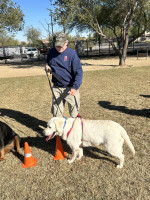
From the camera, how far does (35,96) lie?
8.49 meters

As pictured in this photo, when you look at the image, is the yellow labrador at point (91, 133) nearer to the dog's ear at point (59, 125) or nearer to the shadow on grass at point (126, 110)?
the dog's ear at point (59, 125)

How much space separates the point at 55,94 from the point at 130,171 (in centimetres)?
215

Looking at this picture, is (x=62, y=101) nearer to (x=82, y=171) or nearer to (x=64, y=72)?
(x=64, y=72)

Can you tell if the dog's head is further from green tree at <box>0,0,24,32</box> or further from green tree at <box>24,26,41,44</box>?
green tree at <box>24,26,41,44</box>

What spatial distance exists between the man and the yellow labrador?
2.07ft

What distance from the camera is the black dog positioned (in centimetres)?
365

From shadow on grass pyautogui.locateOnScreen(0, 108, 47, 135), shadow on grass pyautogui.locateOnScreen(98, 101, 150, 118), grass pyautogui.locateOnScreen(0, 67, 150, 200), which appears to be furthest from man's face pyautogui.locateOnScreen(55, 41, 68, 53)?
shadow on grass pyautogui.locateOnScreen(98, 101, 150, 118)

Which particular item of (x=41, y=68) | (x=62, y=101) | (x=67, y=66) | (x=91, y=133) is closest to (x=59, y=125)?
(x=91, y=133)

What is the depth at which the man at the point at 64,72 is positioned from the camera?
354 cm

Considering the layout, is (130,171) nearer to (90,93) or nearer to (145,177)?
(145,177)

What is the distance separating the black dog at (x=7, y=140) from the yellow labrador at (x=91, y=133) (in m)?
1.04

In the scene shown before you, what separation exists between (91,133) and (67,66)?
4.72 ft

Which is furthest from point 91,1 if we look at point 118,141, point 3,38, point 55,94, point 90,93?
point 3,38

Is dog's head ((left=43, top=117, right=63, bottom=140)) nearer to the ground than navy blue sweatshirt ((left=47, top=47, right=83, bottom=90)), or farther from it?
nearer to the ground
